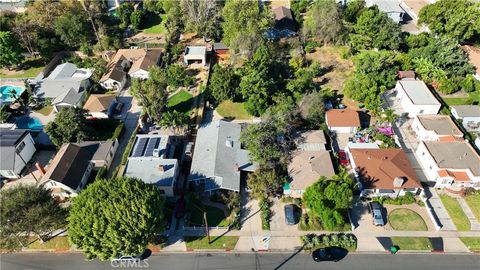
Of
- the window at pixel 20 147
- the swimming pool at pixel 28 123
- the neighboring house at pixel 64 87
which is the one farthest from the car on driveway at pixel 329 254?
the swimming pool at pixel 28 123

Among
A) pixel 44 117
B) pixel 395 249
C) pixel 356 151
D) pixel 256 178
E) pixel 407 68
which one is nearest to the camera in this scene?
pixel 395 249

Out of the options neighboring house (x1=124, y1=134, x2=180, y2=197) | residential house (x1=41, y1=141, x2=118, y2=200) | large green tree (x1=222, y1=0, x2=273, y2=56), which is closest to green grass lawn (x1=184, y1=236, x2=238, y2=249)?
neighboring house (x1=124, y1=134, x2=180, y2=197)

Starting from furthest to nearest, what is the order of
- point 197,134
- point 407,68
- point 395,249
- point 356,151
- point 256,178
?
point 407,68, point 197,134, point 356,151, point 256,178, point 395,249

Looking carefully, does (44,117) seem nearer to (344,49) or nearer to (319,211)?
(319,211)

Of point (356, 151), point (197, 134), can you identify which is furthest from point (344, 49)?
point (197, 134)

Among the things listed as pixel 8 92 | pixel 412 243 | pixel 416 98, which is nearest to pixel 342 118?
pixel 416 98

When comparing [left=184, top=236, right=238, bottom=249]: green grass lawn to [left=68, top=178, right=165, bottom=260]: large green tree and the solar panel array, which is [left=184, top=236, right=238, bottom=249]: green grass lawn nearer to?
[left=68, top=178, right=165, bottom=260]: large green tree

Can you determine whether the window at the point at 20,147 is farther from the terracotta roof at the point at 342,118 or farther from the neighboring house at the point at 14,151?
the terracotta roof at the point at 342,118
